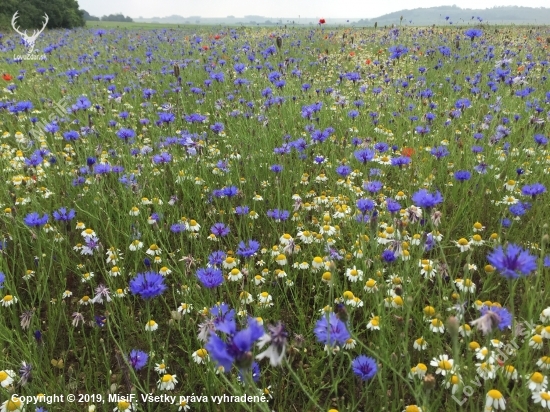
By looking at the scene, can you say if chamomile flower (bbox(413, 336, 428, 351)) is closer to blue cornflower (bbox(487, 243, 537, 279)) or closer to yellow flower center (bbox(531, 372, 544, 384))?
yellow flower center (bbox(531, 372, 544, 384))

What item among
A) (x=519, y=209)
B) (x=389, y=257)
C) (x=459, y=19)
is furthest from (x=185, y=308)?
(x=459, y=19)

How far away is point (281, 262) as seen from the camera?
2400 millimetres

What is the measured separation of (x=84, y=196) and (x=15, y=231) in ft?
1.83

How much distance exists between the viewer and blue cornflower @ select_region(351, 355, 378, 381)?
1660 mm

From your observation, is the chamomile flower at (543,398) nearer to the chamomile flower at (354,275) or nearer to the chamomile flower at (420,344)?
the chamomile flower at (420,344)

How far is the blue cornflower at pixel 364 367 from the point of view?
1660 mm

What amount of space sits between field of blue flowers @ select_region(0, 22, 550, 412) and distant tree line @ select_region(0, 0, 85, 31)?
18.3 meters

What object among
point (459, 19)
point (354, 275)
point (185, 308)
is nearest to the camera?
point (185, 308)

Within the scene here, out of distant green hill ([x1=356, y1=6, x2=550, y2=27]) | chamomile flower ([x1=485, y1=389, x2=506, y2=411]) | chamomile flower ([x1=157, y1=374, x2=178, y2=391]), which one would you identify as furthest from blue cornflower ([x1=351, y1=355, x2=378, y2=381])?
distant green hill ([x1=356, y1=6, x2=550, y2=27])

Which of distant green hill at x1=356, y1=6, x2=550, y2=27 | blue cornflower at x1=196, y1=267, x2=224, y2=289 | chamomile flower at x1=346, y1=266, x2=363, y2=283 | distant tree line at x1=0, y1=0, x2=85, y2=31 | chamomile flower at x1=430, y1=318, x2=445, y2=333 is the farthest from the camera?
distant tree line at x1=0, y1=0, x2=85, y2=31

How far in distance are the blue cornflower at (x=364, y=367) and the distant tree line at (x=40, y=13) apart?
22.2 metres

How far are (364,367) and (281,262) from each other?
2.80 feet

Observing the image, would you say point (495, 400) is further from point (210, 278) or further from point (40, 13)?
point (40, 13)

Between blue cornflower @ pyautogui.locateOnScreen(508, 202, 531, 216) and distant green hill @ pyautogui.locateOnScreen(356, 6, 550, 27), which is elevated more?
distant green hill @ pyautogui.locateOnScreen(356, 6, 550, 27)
